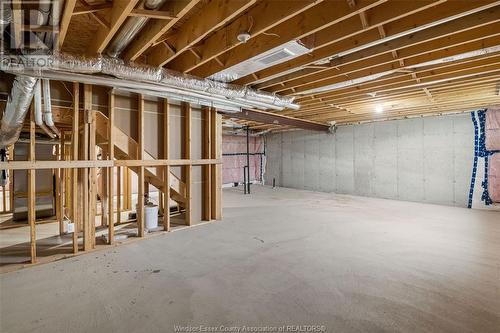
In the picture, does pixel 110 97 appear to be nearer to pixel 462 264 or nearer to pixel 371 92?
pixel 371 92

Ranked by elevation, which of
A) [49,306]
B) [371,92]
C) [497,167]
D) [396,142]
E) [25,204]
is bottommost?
[49,306]

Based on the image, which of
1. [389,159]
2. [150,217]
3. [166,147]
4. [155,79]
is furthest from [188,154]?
[389,159]

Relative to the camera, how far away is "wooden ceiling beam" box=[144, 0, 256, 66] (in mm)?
2065

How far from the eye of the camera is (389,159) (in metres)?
7.65

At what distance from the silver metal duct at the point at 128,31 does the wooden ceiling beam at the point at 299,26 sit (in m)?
1.04

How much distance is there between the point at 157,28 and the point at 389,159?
7.26 m

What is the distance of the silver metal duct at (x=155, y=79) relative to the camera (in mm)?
2617

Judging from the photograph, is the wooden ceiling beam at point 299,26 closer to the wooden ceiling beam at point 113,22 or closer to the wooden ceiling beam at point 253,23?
the wooden ceiling beam at point 253,23

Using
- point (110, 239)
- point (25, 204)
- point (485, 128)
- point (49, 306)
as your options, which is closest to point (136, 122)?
point (110, 239)

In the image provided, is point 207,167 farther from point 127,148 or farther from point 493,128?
point 493,128

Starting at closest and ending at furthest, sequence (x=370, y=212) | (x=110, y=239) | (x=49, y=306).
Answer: (x=49, y=306), (x=110, y=239), (x=370, y=212)

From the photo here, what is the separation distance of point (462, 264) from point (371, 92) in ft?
9.44

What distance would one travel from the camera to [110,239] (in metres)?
3.59

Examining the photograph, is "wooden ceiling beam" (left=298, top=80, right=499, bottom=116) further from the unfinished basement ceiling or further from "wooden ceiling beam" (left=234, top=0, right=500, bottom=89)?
"wooden ceiling beam" (left=234, top=0, right=500, bottom=89)
